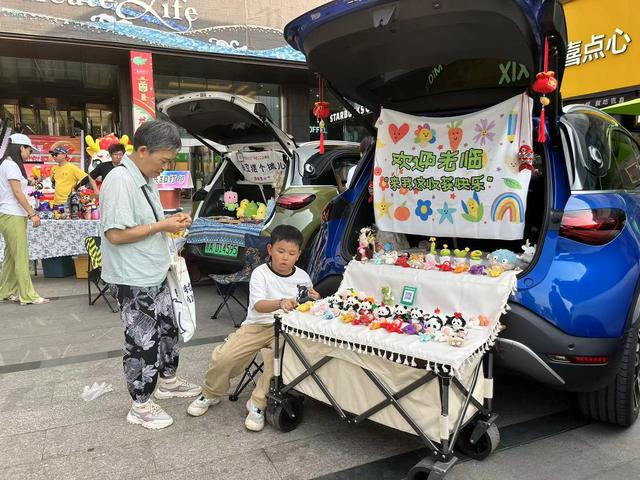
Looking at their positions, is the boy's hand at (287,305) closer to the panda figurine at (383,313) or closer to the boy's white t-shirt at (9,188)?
the panda figurine at (383,313)

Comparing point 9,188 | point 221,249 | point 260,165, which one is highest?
point 260,165

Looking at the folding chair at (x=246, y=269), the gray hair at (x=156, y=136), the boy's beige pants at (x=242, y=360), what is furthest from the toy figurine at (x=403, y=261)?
the folding chair at (x=246, y=269)

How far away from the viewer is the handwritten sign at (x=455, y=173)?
2.80 m

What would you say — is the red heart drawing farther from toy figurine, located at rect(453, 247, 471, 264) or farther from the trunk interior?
toy figurine, located at rect(453, 247, 471, 264)

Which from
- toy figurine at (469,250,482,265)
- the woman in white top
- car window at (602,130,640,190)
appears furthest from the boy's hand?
the woman in white top

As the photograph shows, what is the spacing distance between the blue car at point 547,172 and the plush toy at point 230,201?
11.0 feet

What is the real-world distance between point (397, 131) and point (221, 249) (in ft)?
8.57

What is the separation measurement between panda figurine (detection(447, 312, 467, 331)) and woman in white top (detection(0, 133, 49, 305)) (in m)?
4.80

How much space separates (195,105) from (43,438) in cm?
343

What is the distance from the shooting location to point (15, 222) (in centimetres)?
542

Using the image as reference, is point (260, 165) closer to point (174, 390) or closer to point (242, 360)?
point (174, 390)

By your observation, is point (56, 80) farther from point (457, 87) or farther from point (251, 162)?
point (457, 87)

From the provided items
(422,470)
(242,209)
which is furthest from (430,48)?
(242,209)

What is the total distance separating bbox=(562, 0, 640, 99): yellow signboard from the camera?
8805mm
